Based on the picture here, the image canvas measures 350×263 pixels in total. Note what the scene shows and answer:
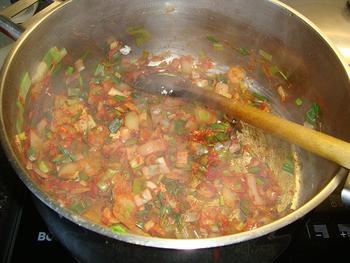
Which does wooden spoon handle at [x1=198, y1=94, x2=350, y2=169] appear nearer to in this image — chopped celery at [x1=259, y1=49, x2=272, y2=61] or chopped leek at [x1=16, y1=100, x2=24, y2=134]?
chopped celery at [x1=259, y1=49, x2=272, y2=61]

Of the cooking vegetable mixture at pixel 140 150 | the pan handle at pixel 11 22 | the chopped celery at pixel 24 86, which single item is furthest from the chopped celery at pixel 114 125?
the pan handle at pixel 11 22

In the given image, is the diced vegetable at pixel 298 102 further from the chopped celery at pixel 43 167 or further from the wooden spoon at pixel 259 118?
the chopped celery at pixel 43 167

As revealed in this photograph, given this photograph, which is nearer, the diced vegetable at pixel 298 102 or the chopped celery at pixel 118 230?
the chopped celery at pixel 118 230

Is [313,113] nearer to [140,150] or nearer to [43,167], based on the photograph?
[140,150]

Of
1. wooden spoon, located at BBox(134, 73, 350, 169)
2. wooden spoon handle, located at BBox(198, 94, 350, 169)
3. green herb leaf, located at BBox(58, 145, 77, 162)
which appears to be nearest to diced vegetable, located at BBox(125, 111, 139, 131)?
wooden spoon, located at BBox(134, 73, 350, 169)

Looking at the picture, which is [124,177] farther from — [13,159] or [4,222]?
[13,159]

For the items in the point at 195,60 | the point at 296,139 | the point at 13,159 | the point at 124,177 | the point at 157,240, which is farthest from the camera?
the point at 195,60

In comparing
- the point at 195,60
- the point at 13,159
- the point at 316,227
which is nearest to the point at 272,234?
the point at 316,227
